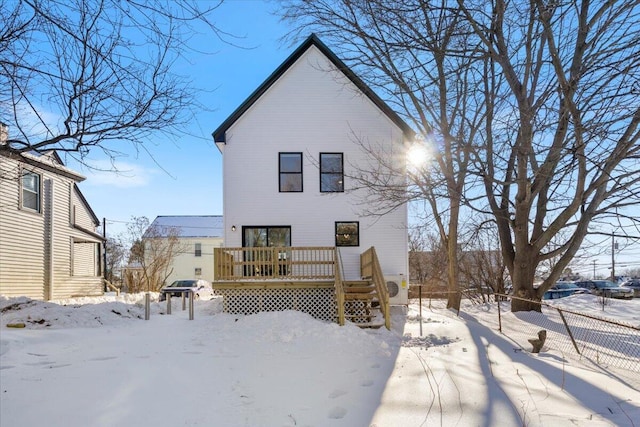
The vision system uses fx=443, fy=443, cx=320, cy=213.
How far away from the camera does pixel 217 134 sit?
1446cm

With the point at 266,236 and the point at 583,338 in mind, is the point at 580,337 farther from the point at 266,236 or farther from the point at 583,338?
the point at 266,236

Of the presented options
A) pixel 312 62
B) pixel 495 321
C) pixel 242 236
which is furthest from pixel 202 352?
pixel 312 62

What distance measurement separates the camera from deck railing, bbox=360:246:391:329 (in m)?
10.1

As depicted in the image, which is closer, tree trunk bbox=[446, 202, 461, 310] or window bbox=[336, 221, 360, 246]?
window bbox=[336, 221, 360, 246]

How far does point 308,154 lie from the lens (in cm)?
1467

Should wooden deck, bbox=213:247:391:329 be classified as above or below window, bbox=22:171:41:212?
below

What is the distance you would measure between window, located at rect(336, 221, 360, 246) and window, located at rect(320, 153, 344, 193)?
117cm

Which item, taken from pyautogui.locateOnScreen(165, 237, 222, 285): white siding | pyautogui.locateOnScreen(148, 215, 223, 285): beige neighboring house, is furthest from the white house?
pyautogui.locateOnScreen(165, 237, 222, 285): white siding

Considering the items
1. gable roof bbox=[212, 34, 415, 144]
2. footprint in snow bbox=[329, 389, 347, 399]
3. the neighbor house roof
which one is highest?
gable roof bbox=[212, 34, 415, 144]

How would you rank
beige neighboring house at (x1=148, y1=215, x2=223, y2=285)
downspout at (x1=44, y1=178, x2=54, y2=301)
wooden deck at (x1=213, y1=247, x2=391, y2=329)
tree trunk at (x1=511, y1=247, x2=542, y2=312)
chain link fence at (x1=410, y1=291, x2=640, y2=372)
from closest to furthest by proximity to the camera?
1. chain link fence at (x1=410, y1=291, x2=640, y2=372)
2. tree trunk at (x1=511, y1=247, x2=542, y2=312)
3. wooden deck at (x1=213, y1=247, x2=391, y2=329)
4. downspout at (x1=44, y1=178, x2=54, y2=301)
5. beige neighboring house at (x1=148, y1=215, x2=223, y2=285)

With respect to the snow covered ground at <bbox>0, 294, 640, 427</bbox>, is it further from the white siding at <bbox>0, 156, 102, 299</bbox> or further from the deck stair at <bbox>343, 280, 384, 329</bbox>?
the white siding at <bbox>0, 156, 102, 299</bbox>

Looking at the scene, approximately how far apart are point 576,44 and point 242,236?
1025 centimetres

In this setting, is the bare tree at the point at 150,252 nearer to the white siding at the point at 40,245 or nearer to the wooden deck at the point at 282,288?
the white siding at the point at 40,245

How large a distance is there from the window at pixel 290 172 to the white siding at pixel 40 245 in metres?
7.91
